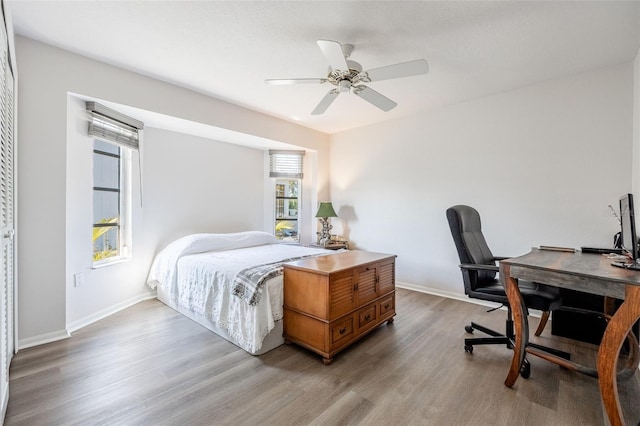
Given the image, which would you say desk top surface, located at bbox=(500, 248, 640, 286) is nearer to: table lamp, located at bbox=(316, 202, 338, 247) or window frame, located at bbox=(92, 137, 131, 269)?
table lamp, located at bbox=(316, 202, 338, 247)

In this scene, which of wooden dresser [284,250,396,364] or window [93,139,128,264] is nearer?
wooden dresser [284,250,396,364]

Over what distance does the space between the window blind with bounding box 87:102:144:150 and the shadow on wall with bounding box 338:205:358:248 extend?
314cm

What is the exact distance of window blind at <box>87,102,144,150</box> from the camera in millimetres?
2715

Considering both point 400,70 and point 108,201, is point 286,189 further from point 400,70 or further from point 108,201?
point 400,70

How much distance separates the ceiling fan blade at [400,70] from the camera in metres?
1.97

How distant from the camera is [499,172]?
3311mm

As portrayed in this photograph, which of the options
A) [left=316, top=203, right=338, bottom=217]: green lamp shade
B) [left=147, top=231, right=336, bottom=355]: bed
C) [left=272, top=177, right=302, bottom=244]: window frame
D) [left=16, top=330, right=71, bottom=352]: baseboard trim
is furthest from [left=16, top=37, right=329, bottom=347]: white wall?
[left=316, top=203, right=338, bottom=217]: green lamp shade

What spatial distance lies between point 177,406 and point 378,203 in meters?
Answer: 3.56

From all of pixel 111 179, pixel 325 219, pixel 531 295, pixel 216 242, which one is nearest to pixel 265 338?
pixel 216 242

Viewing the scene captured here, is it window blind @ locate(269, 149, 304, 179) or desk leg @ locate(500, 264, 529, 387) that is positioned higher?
window blind @ locate(269, 149, 304, 179)

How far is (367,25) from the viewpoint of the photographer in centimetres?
207

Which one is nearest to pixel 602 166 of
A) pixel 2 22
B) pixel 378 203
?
pixel 378 203

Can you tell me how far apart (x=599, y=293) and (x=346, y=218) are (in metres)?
3.58

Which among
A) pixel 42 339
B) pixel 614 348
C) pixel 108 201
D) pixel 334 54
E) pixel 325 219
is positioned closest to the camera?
pixel 614 348
